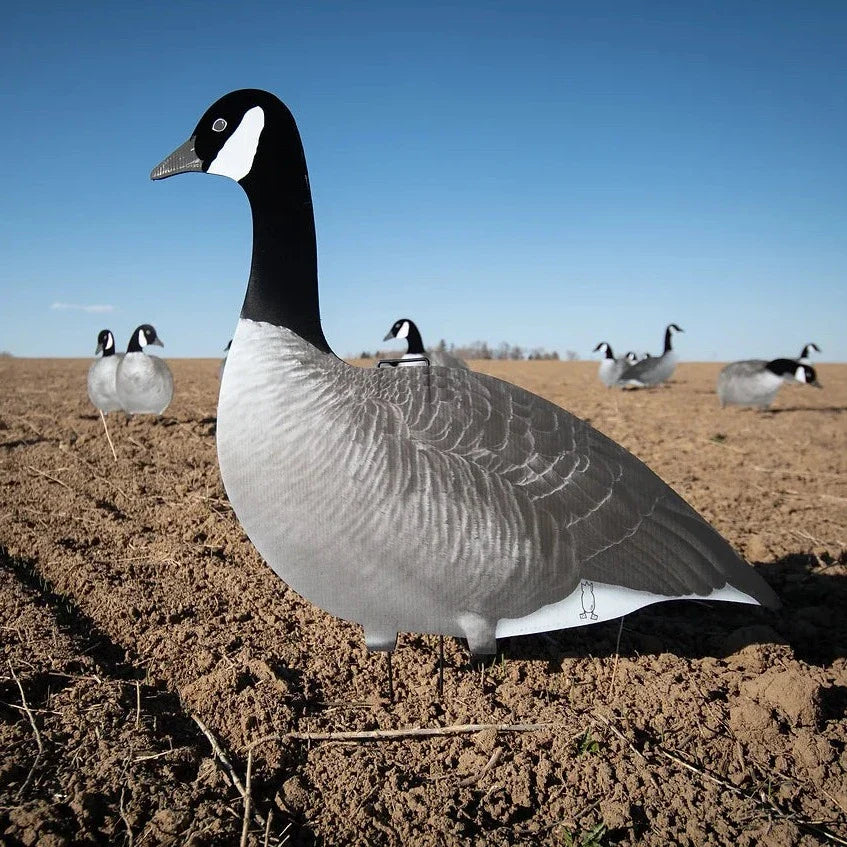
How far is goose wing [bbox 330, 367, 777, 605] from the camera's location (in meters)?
3.06

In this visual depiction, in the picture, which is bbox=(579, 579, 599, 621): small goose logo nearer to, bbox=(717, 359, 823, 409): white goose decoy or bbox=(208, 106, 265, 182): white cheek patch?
bbox=(208, 106, 265, 182): white cheek patch

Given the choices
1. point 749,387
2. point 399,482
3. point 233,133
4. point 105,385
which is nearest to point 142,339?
point 105,385

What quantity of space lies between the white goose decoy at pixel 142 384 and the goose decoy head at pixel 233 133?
7.88 m

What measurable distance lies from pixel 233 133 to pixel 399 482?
6.40 feet

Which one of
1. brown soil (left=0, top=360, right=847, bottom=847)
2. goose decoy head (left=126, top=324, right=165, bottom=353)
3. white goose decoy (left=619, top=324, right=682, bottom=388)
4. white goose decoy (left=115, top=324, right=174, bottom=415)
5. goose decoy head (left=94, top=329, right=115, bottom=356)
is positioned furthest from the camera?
white goose decoy (left=619, top=324, right=682, bottom=388)

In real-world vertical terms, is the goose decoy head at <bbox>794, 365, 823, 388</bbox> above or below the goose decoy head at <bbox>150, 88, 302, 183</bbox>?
below

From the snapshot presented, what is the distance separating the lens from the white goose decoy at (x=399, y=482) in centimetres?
299

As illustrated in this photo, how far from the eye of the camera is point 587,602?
10.7 ft

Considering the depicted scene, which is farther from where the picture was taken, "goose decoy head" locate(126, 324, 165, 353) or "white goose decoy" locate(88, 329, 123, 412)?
"goose decoy head" locate(126, 324, 165, 353)

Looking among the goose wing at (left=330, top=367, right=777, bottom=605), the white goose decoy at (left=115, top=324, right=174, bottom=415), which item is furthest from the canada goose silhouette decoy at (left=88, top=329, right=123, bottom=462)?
the goose wing at (left=330, top=367, right=777, bottom=605)

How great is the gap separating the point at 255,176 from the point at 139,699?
Result: 8.74 feet

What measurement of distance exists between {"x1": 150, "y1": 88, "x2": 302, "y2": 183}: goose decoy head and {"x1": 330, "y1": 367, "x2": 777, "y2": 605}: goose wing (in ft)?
4.07

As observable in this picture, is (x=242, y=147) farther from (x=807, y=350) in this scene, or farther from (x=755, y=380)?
(x=807, y=350)

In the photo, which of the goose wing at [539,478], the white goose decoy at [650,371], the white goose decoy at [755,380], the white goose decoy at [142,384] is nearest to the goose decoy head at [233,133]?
the goose wing at [539,478]
